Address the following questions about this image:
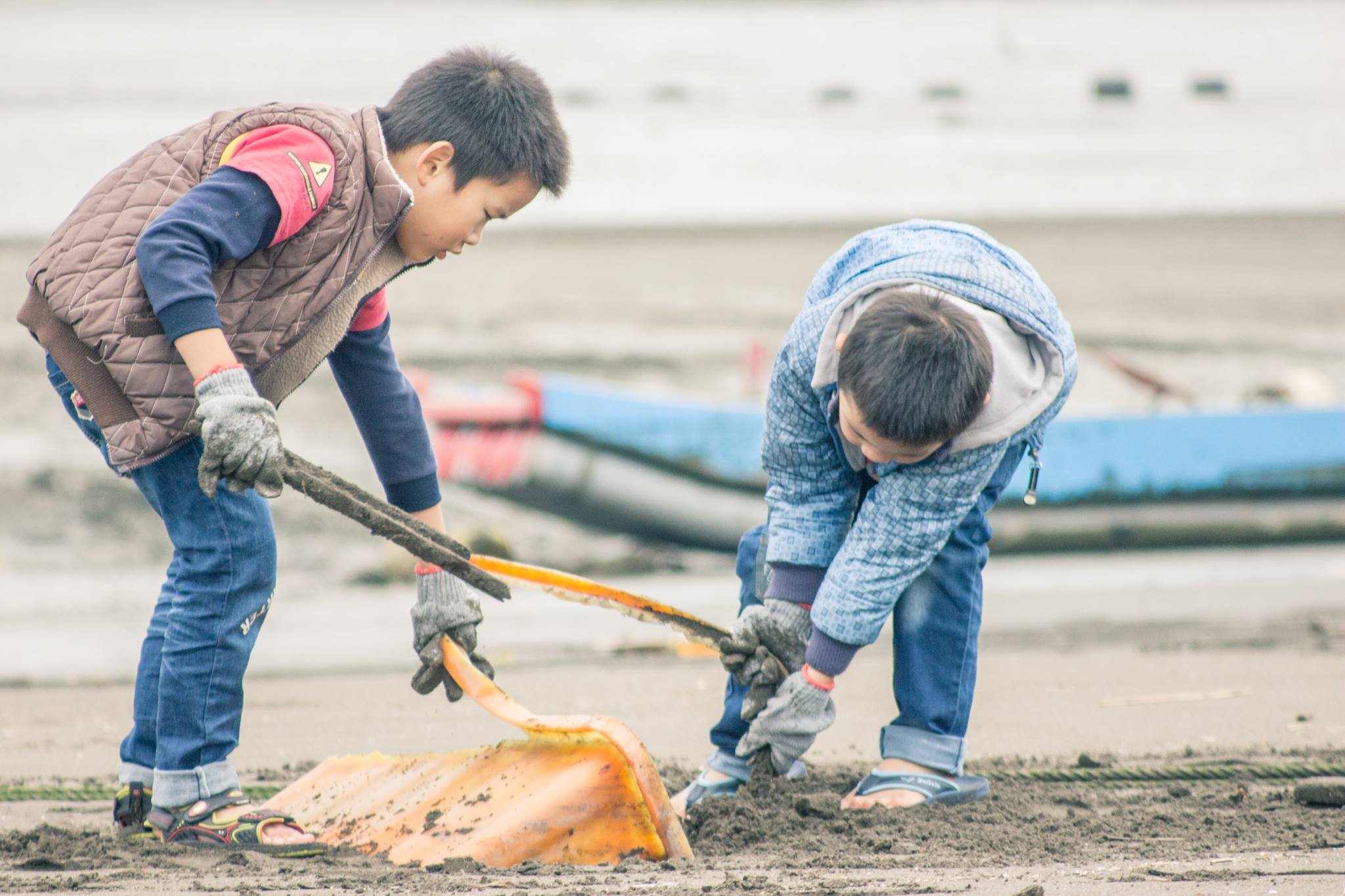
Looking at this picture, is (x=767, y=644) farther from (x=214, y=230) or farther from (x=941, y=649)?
(x=214, y=230)

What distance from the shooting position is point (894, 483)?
2.35 metres

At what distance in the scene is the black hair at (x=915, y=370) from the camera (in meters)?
2.09

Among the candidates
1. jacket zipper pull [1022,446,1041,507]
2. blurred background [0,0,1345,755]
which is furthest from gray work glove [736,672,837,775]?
blurred background [0,0,1345,755]

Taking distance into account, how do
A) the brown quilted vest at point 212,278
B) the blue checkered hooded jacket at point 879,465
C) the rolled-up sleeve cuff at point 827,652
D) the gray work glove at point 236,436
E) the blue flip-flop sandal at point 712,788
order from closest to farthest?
1. the gray work glove at point 236,436
2. the brown quilted vest at point 212,278
3. the blue checkered hooded jacket at point 879,465
4. the rolled-up sleeve cuff at point 827,652
5. the blue flip-flop sandal at point 712,788

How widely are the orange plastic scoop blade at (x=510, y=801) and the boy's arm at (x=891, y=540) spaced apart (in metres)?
0.42

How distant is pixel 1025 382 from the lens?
2.27 m

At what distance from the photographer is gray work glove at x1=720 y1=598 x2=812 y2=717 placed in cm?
254

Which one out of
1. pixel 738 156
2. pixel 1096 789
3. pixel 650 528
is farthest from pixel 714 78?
pixel 1096 789

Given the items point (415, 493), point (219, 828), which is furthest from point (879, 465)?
point (219, 828)

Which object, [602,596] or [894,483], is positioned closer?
[894,483]

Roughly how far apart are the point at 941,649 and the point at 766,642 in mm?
332

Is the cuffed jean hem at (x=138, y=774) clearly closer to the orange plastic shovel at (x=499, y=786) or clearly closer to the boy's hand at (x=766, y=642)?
the orange plastic shovel at (x=499, y=786)

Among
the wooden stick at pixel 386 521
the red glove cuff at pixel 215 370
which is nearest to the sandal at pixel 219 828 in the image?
the wooden stick at pixel 386 521

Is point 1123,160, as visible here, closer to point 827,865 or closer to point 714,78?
point 714,78
